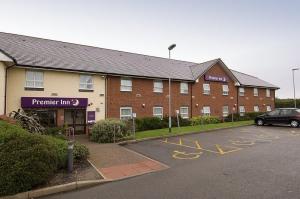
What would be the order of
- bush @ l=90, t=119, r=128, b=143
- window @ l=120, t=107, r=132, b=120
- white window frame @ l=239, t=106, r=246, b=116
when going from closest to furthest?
bush @ l=90, t=119, r=128, b=143, window @ l=120, t=107, r=132, b=120, white window frame @ l=239, t=106, r=246, b=116

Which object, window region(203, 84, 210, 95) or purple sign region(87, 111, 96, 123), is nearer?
purple sign region(87, 111, 96, 123)

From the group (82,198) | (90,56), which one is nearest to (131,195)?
(82,198)

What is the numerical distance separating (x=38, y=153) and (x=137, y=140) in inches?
352

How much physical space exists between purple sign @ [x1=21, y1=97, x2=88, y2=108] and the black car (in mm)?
17351

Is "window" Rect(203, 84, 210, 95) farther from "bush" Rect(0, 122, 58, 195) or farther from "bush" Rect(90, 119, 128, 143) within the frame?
"bush" Rect(0, 122, 58, 195)

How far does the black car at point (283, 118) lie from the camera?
22.7m

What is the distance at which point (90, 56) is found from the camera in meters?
22.8

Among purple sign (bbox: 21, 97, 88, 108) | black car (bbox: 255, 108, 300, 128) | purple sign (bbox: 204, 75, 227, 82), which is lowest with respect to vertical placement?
black car (bbox: 255, 108, 300, 128)

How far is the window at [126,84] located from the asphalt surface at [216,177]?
9959mm

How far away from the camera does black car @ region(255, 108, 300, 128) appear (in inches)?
893

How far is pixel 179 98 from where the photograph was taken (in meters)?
25.5

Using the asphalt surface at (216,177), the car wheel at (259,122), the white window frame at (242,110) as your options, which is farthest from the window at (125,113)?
the white window frame at (242,110)

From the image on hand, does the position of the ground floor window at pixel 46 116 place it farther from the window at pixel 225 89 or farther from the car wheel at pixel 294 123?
the car wheel at pixel 294 123

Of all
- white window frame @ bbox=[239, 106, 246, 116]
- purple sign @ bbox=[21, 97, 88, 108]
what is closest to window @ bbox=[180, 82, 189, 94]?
white window frame @ bbox=[239, 106, 246, 116]
